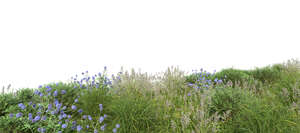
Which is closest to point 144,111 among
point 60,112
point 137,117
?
point 137,117

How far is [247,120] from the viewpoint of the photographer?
3408mm

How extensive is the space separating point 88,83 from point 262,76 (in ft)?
28.2

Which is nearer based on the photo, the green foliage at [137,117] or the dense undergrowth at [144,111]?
the dense undergrowth at [144,111]

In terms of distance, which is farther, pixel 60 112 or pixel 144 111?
pixel 60 112

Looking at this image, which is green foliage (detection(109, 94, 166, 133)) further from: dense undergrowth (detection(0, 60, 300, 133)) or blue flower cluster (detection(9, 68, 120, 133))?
blue flower cluster (detection(9, 68, 120, 133))

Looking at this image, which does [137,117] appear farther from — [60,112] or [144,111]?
[60,112]

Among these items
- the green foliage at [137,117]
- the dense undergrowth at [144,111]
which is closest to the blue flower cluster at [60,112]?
the dense undergrowth at [144,111]

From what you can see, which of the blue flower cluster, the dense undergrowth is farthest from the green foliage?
the blue flower cluster

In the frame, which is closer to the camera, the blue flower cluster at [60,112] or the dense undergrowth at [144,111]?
the dense undergrowth at [144,111]

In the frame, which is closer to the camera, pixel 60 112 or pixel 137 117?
pixel 137 117

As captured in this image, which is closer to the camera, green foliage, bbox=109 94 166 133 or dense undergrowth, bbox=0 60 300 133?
dense undergrowth, bbox=0 60 300 133

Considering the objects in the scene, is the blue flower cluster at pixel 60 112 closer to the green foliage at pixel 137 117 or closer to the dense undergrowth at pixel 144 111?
the dense undergrowth at pixel 144 111

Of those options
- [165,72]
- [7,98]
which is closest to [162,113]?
[165,72]

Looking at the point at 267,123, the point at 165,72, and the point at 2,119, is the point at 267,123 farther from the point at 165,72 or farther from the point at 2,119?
the point at 2,119
